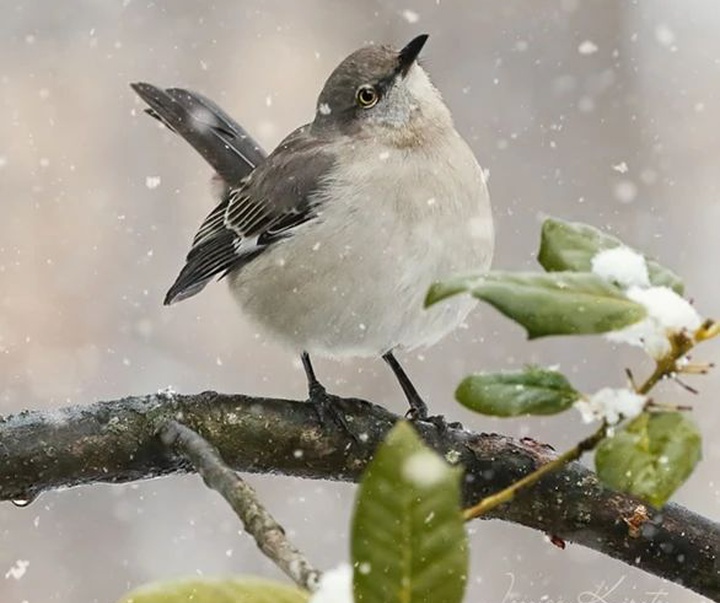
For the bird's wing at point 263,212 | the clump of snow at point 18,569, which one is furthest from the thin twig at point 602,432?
the clump of snow at point 18,569

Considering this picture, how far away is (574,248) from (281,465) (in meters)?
0.65

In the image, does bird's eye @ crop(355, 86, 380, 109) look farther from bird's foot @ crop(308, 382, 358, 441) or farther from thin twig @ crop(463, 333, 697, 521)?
thin twig @ crop(463, 333, 697, 521)

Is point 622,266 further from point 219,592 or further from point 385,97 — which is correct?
point 385,97

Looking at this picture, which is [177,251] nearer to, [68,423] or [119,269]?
[119,269]

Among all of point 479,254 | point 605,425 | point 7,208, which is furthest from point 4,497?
point 7,208

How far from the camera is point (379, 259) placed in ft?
6.17

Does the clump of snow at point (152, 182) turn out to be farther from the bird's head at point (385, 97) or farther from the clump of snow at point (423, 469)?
the clump of snow at point (423, 469)

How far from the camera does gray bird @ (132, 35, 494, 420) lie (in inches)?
74.7

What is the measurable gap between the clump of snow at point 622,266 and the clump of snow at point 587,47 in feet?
15.3

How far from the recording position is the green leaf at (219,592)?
0.45 metres

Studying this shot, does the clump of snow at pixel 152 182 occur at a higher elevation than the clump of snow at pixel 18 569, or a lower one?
higher

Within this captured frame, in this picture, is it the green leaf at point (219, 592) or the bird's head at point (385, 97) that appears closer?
the green leaf at point (219, 592)

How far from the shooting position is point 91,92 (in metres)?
5.12

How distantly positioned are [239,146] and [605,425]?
2.12m
